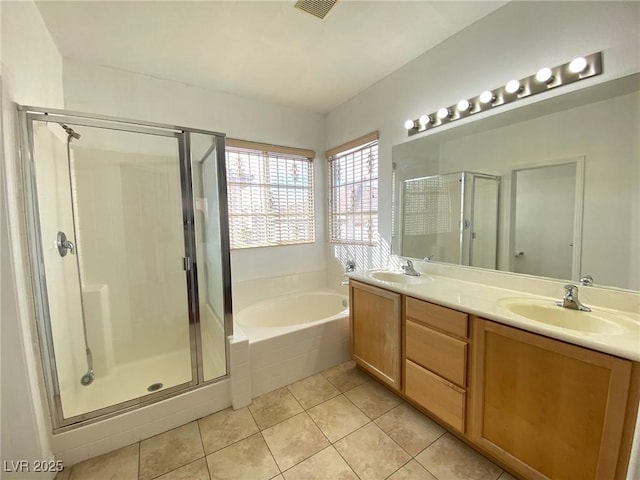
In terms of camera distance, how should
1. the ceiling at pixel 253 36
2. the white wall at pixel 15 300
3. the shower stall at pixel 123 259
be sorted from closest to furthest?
the white wall at pixel 15 300 < the shower stall at pixel 123 259 < the ceiling at pixel 253 36

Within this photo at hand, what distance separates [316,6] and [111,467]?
9.29 ft

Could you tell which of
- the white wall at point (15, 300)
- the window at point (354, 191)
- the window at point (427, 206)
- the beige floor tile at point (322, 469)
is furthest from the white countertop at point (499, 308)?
the white wall at point (15, 300)

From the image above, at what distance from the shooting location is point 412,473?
131 cm

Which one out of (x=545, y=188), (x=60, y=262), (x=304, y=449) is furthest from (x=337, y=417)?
(x=60, y=262)

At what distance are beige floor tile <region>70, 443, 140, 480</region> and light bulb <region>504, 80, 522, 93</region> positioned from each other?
297 centimetres

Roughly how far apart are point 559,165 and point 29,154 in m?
2.81

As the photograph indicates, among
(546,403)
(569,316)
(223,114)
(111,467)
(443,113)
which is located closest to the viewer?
(546,403)

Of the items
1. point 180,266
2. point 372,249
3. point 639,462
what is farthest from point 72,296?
point 639,462

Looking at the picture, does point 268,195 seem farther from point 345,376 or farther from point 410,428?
point 410,428

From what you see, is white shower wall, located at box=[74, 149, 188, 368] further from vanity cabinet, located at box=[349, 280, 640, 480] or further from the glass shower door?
vanity cabinet, located at box=[349, 280, 640, 480]

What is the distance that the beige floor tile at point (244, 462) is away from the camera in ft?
4.30

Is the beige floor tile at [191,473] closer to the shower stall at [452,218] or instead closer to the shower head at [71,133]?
the shower stall at [452,218]

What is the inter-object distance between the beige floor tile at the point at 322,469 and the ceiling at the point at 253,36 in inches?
102

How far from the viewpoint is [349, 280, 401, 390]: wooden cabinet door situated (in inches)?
68.0
